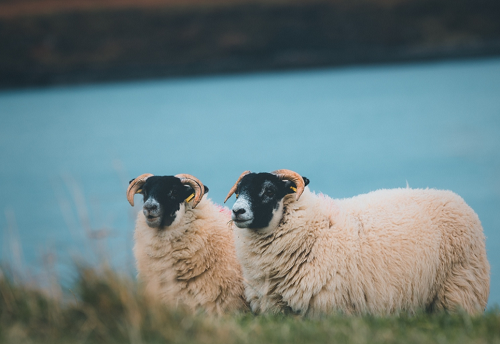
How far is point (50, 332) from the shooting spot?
384 centimetres

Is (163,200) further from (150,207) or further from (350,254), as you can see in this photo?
(350,254)

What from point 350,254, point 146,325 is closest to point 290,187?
point 350,254

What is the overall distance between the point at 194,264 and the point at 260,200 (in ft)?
3.57

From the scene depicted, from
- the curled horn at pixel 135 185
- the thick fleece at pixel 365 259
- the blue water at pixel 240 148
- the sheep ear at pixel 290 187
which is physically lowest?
the thick fleece at pixel 365 259

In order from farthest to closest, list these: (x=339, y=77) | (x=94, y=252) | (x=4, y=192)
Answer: (x=339, y=77) < (x=4, y=192) < (x=94, y=252)

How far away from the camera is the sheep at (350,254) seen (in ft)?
17.0

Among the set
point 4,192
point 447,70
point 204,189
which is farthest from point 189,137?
point 447,70

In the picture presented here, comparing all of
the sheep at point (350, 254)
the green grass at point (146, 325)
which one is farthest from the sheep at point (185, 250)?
the green grass at point (146, 325)

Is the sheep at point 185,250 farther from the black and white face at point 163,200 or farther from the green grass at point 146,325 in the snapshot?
the green grass at point 146,325

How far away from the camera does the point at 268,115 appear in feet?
272

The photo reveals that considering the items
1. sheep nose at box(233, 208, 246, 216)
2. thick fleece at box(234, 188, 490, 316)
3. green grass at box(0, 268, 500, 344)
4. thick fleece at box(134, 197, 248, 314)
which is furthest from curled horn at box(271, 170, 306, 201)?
green grass at box(0, 268, 500, 344)

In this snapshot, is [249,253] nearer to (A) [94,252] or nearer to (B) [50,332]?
(A) [94,252]

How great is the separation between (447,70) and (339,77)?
2807 centimetres


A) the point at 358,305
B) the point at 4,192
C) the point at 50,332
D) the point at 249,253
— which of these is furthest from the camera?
the point at 4,192
